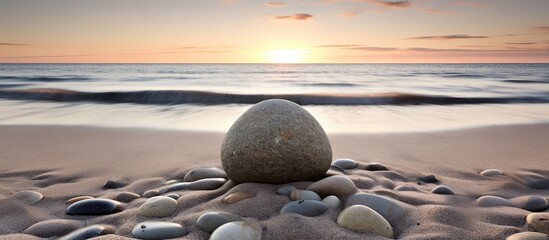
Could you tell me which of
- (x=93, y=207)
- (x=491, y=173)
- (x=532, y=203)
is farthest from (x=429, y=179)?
(x=93, y=207)

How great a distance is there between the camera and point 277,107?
3.24m

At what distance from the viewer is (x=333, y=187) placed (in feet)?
9.50

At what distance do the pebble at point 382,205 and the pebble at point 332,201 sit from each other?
2.5 inches

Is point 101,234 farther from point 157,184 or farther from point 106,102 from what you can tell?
point 106,102

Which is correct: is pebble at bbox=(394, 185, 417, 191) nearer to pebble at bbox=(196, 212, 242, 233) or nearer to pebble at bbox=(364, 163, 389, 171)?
pebble at bbox=(364, 163, 389, 171)

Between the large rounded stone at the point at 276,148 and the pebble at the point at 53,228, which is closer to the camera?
the pebble at the point at 53,228

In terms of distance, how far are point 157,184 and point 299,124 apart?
1.45 meters

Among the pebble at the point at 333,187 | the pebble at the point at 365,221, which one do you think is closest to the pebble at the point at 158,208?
the pebble at the point at 333,187

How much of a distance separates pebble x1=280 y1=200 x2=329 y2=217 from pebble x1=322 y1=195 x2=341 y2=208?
9 centimetres

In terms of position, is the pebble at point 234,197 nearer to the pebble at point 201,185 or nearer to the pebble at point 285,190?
the pebble at point 285,190

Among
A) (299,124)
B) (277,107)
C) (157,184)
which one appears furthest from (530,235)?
(157,184)

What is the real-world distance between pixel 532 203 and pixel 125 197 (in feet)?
9.79

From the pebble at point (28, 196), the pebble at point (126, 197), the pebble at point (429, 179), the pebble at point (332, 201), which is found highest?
the pebble at point (332, 201)

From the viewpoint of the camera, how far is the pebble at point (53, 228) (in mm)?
2461
